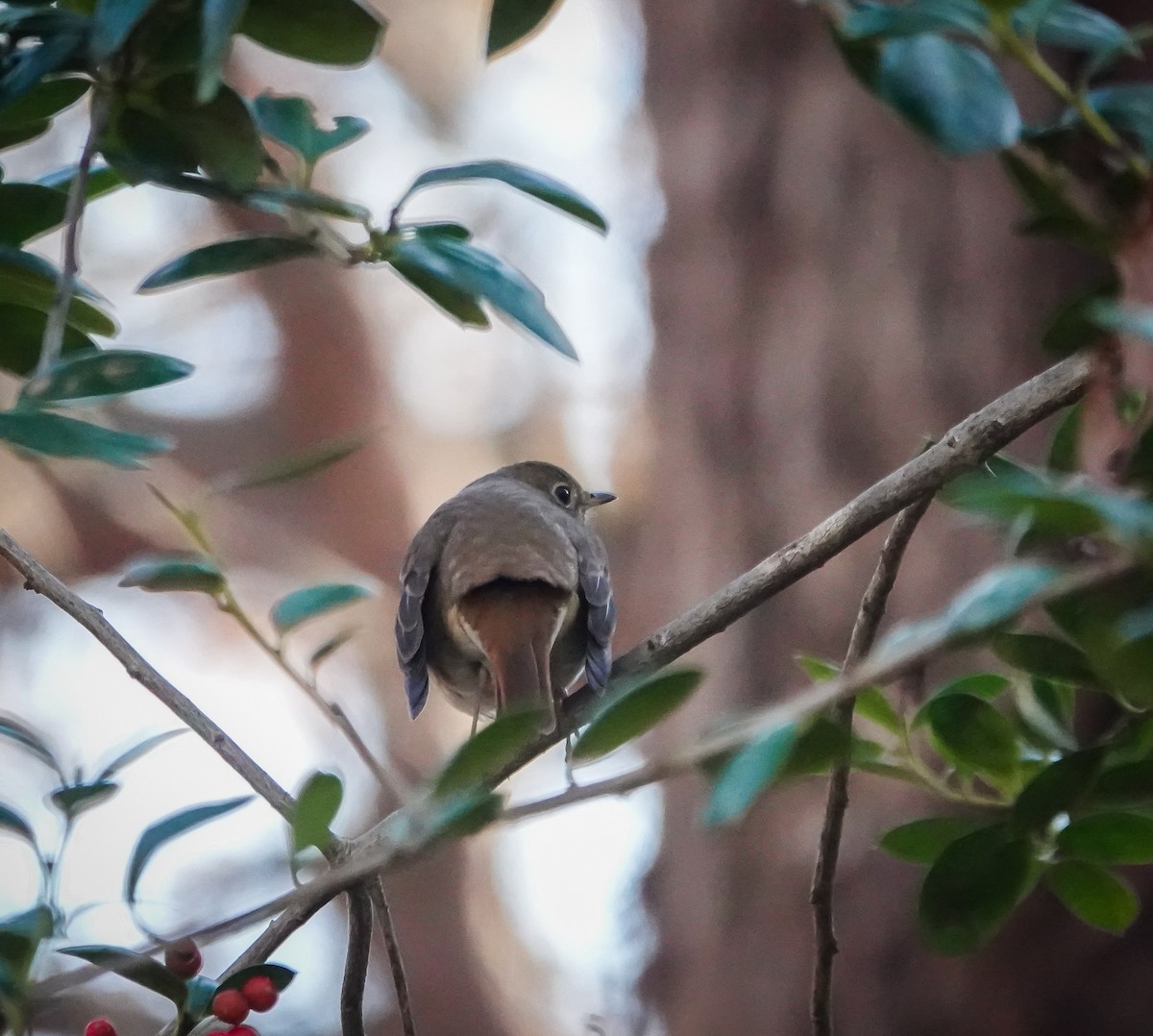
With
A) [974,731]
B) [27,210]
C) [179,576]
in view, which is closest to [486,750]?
[974,731]

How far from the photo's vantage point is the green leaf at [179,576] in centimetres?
105

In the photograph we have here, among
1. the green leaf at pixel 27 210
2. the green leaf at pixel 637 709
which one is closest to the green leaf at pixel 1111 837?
the green leaf at pixel 637 709

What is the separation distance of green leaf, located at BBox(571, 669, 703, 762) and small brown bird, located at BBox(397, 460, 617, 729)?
2.82ft

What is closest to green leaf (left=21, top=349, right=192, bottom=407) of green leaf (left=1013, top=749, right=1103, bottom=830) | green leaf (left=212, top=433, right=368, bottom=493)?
green leaf (left=212, top=433, right=368, bottom=493)

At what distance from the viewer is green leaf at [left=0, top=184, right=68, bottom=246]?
1005 mm

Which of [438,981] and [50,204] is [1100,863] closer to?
[50,204]

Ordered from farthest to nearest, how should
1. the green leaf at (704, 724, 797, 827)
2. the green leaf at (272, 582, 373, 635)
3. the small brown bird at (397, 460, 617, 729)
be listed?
the small brown bird at (397, 460, 617, 729), the green leaf at (272, 582, 373, 635), the green leaf at (704, 724, 797, 827)

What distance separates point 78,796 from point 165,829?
0.07 metres

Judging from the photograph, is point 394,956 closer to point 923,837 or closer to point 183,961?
point 183,961

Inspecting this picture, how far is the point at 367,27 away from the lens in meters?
0.88

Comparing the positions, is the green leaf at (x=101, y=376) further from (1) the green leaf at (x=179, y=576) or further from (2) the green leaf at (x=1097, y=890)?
(2) the green leaf at (x=1097, y=890)

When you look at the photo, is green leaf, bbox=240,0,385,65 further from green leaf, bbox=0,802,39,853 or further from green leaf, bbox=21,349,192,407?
green leaf, bbox=0,802,39,853

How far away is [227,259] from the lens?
37.7 inches

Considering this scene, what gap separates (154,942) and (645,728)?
1.18 feet
